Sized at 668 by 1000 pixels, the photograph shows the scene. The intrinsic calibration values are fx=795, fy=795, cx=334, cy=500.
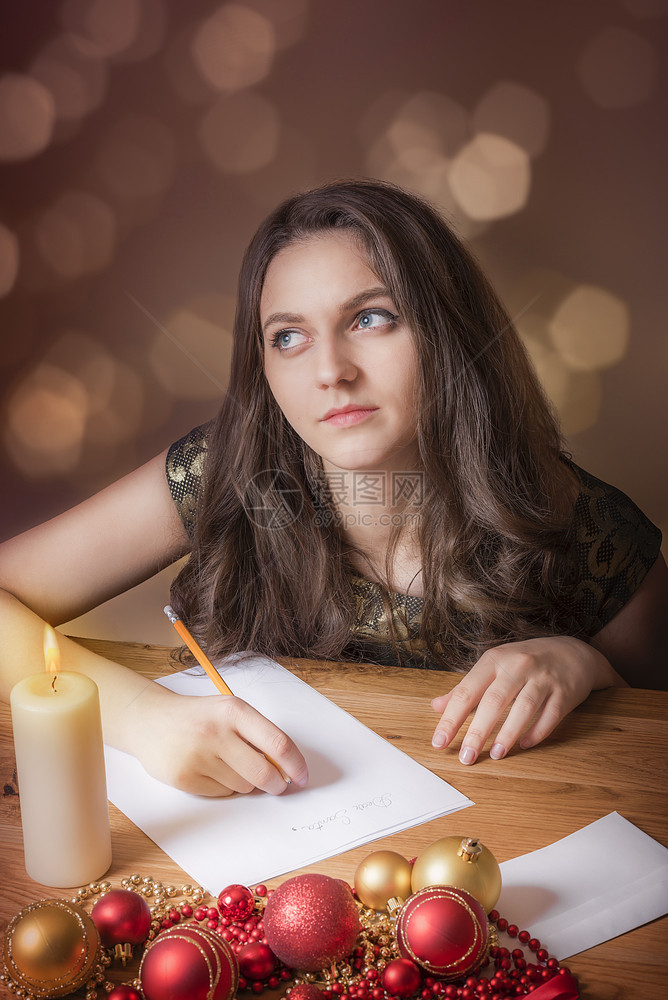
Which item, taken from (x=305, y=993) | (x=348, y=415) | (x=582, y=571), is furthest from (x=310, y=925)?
(x=582, y=571)

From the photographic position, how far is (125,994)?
36 centimetres

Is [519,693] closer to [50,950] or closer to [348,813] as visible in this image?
[348,813]

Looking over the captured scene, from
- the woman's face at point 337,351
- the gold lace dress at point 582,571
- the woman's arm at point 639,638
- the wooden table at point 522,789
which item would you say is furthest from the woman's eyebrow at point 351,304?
the woman's arm at point 639,638

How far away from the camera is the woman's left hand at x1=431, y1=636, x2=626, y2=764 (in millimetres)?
568

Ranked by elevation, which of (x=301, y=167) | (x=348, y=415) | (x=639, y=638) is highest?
(x=301, y=167)

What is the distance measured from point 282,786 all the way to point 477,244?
490mm

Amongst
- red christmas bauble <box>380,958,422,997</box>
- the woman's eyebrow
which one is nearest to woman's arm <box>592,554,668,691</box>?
the woman's eyebrow

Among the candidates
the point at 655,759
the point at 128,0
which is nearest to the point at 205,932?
the point at 655,759

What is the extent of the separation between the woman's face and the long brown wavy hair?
17mm

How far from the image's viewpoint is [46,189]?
2.41 ft

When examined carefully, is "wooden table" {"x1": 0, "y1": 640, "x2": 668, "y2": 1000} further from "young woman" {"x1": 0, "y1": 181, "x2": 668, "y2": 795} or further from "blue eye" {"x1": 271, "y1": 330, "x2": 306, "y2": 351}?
"blue eye" {"x1": 271, "y1": 330, "x2": 306, "y2": 351}

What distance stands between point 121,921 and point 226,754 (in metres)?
0.14

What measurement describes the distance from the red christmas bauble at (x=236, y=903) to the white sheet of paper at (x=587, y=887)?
0.13m

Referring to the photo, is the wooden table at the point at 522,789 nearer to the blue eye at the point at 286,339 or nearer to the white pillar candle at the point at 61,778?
the white pillar candle at the point at 61,778
